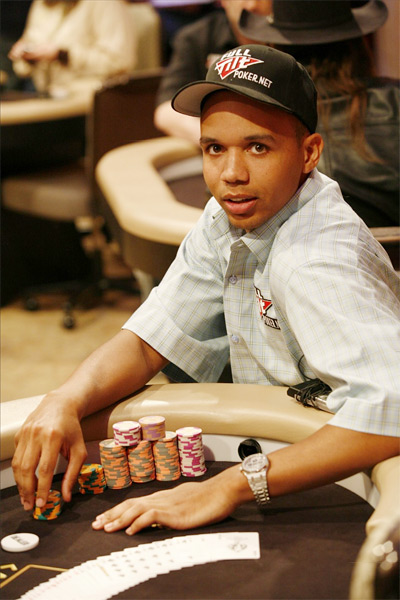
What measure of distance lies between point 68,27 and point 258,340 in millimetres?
3986

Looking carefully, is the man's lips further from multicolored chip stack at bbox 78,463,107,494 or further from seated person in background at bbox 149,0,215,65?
seated person in background at bbox 149,0,215,65

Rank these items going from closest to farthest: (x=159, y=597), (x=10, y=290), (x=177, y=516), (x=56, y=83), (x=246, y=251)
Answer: (x=159, y=597) < (x=177, y=516) < (x=246, y=251) < (x=10, y=290) < (x=56, y=83)

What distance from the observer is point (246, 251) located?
140 cm

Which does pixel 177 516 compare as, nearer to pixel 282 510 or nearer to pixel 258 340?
pixel 282 510

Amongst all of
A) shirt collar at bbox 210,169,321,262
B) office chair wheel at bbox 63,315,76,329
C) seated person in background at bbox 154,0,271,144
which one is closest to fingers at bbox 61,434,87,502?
shirt collar at bbox 210,169,321,262

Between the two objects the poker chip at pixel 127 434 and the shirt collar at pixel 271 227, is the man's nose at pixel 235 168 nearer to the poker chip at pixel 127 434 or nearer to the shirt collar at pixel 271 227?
the shirt collar at pixel 271 227

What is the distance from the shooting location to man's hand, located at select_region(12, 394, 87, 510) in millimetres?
1237

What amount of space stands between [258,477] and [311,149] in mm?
536

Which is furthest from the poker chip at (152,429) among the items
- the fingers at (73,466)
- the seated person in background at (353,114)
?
the seated person in background at (353,114)

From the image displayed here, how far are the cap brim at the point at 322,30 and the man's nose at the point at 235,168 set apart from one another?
973 millimetres

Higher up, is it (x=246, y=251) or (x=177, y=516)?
(x=246, y=251)

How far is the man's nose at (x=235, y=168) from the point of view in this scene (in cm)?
125

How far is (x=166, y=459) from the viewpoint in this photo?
1298 mm

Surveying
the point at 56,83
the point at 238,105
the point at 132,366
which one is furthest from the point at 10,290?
the point at 238,105
